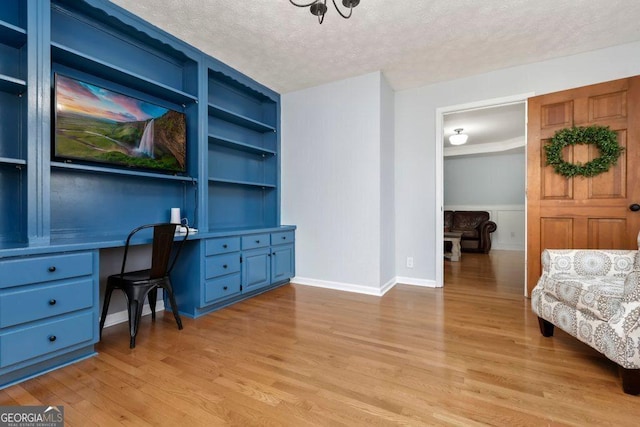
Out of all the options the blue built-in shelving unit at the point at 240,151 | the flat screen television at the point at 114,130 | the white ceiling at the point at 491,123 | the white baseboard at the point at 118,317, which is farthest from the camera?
the white ceiling at the point at 491,123

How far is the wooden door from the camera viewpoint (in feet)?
8.70

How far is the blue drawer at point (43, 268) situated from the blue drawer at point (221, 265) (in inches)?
37.3

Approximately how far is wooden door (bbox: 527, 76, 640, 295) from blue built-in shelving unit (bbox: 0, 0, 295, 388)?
2800 mm

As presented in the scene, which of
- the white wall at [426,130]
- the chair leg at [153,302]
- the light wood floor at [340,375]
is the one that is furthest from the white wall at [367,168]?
the chair leg at [153,302]

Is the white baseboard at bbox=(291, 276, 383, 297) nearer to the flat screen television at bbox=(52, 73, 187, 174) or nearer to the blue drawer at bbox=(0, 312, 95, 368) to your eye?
the flat screen television at bbox=(52, 73, 187, 174)

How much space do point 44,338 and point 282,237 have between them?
7.55 ft

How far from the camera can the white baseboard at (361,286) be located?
3.39m

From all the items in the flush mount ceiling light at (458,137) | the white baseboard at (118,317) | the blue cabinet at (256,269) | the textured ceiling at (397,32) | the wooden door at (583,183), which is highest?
the textured ceiling at (397,32)

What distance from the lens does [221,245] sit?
2842 millimetres

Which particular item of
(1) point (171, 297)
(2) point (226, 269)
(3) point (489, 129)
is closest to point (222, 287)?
(2) point (226, 269)

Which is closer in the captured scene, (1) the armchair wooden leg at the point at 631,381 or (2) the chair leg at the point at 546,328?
(1) the armchair wooden leg at the point at 631,381

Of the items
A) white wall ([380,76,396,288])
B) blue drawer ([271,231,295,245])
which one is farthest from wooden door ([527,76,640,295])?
blue drawer ([271,231,295,245])

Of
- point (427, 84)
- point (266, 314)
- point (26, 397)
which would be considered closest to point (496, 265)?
point (427, 84)

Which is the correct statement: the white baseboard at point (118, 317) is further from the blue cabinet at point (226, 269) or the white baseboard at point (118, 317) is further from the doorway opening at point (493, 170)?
the doorway opening at point (493, 170)
